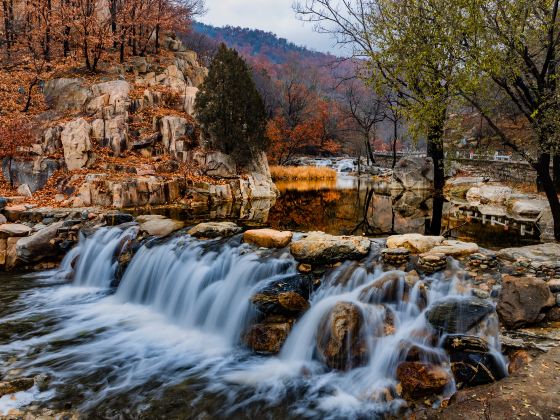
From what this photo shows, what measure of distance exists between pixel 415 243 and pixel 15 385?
7.32 meters

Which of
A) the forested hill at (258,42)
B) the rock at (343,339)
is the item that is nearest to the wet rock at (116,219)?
the rock at (343,339)

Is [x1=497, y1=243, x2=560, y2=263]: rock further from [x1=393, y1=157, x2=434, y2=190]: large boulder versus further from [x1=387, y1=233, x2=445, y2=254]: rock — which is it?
[x1=393, y1=157, x2=434, y2=190]: large boulder

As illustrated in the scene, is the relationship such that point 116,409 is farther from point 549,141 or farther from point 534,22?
point 534,22

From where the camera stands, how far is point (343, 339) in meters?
5.89

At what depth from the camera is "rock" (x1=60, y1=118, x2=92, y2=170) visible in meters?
17.1

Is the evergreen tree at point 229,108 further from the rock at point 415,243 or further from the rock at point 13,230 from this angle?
the rock at point 415,243

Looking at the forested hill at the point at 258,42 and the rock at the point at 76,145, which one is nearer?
the rock at the point at 76,145

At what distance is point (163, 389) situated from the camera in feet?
18.4

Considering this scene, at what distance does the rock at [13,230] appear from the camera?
37.3 feet

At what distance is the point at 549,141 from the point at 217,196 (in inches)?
598

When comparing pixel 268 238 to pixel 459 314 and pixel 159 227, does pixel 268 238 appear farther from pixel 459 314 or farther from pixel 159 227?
pixel 459 314

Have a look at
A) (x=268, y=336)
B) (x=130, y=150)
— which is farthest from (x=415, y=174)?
(x=268, y=336)

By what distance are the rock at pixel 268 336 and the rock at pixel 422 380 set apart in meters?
2.13

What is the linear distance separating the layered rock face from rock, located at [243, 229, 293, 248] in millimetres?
8837
